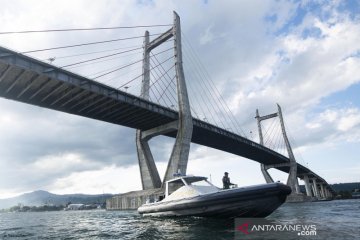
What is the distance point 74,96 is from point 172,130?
631 inches

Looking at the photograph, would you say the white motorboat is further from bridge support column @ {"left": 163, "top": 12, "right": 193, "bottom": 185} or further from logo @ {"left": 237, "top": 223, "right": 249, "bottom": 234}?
bridge support column @ {"left": 163, "top": 12, "right": 193, "bottom": 185}

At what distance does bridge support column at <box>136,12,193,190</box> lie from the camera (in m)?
41.8

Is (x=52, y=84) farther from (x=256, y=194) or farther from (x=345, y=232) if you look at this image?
(x=345, y=232)

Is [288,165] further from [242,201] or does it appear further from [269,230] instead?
[269,230]

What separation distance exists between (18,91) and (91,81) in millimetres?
6974

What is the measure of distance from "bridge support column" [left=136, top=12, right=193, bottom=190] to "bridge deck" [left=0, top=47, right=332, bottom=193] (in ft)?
4.44

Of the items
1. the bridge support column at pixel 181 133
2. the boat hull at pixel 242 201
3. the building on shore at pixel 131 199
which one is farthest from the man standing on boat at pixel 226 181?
the bridge support column at pixel 181 133

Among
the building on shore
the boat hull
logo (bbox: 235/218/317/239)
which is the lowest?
logo (bbox: 235/218/317/239)

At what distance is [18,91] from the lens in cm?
3031

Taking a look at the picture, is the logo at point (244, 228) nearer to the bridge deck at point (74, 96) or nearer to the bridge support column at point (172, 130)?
Result: the bridge deck at point (74, 96)

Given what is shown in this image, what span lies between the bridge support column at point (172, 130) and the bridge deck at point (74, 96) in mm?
1355

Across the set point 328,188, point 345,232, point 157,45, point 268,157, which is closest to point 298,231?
point 345,232

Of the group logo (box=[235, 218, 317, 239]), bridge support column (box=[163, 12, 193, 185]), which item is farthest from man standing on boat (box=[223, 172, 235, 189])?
bridge support column (box=[163, 12, 193, 185])

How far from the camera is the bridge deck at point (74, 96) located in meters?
27.0
